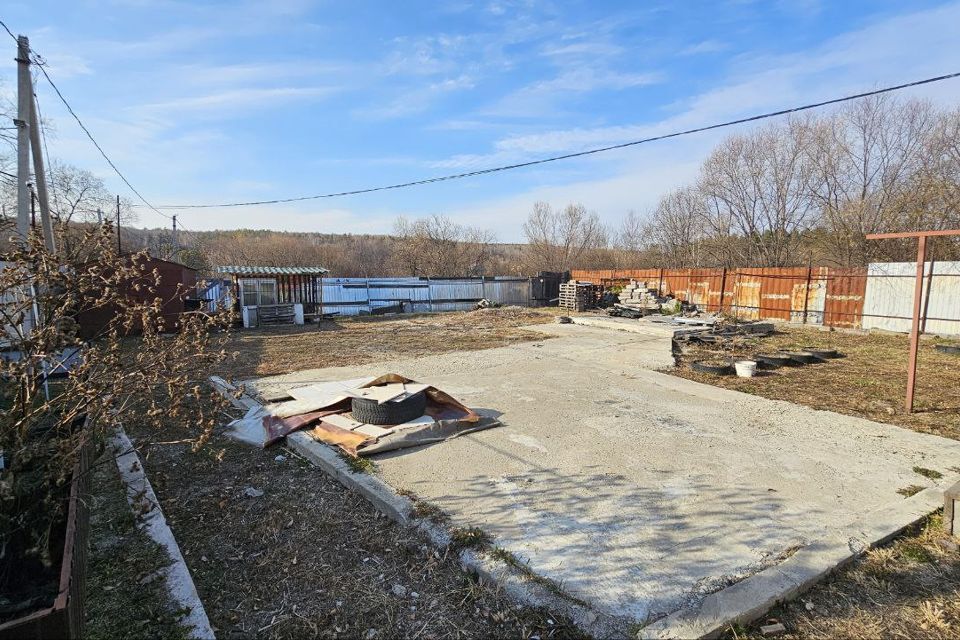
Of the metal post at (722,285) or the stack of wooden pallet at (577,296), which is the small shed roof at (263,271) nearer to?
the stack of wooden pallet at (577,296)

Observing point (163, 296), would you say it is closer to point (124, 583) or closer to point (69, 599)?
point (124, 583)

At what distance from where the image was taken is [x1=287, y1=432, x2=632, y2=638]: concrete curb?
7.23 ft

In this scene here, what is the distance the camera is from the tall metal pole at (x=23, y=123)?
7.07 m

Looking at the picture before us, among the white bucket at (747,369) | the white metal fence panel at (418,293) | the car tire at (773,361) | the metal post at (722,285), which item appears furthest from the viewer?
the white metal fence panel at (418,293)

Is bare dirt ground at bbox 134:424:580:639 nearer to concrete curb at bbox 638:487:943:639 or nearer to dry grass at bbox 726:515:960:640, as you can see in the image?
concrete curb at bbox 638:487:943:639

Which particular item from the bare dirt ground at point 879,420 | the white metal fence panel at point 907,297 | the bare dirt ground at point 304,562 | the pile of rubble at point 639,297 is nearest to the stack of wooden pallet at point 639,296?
the pile of rubble at point 639,297

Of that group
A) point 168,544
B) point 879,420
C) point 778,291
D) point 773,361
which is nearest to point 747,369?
point 773,361

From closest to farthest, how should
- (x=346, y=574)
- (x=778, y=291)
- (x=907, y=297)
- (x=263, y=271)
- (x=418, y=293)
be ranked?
(x=346, y=574), (x=907, y=297), (x=778, y=291), (x=263, y=271), (x=418, y=293)

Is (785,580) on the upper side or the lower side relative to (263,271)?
lower

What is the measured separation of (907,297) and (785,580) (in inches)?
569

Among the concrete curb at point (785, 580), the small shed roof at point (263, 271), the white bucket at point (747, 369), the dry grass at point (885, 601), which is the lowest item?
→ the dry grass at point (885, 601)

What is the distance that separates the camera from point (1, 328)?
2340mm

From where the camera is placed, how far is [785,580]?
2.44 metres

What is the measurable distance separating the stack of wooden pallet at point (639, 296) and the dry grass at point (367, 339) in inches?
124
